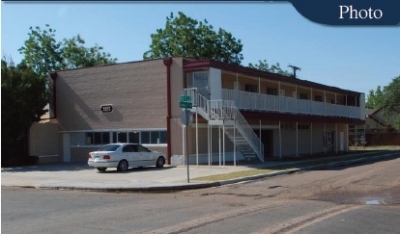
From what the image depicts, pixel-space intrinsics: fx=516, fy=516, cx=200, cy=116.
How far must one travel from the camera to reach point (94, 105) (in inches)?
1286

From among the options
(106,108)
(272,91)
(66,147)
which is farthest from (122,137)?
(272,91)

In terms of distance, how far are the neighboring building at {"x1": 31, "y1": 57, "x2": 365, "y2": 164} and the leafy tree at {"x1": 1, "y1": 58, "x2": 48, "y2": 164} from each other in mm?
1161

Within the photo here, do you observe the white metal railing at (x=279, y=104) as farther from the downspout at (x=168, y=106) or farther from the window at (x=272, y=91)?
the downspout at (x=168, y=106)

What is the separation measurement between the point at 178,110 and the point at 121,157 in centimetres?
536

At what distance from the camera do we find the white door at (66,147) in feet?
112

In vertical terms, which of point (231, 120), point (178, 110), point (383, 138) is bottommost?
point (383, 138)

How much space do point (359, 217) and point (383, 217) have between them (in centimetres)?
55

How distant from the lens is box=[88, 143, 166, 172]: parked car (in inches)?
949

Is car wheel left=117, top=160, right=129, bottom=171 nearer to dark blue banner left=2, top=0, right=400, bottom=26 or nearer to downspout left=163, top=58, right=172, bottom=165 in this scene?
downspout left=163, top=58, right=172, bottom=165

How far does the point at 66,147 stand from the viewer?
34.2 meters

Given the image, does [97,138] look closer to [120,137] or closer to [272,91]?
[120,137]

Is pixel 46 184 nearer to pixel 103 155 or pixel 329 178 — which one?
pixel 103 155

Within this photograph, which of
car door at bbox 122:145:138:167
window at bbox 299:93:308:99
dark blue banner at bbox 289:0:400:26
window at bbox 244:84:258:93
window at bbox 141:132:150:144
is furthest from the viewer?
window at bbox 299:93:308:99

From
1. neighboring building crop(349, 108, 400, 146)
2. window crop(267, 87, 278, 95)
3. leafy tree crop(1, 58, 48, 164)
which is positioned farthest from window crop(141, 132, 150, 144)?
neighboring building crop(349, 108, 400, 146)
